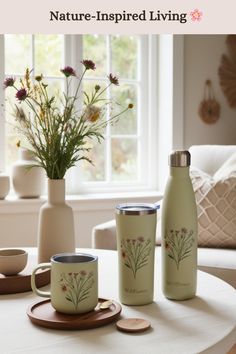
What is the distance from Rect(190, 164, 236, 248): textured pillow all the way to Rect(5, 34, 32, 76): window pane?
4.60ft

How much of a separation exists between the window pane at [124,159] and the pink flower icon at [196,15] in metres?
0.84

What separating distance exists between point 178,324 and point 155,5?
239cm

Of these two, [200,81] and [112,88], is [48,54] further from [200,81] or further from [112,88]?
[200,81]

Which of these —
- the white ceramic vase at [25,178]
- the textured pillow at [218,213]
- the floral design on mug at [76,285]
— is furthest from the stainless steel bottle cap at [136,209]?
the white ceramic vase at [25,178]

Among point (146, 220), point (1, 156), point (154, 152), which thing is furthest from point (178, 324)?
point (154, 152)

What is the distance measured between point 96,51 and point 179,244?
89.6 inches

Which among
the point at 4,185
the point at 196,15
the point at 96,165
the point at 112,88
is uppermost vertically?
the point at 196,15

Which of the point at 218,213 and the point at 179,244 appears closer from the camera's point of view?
the point at 179,244

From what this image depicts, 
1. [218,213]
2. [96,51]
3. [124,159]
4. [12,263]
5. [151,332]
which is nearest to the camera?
[151,332]

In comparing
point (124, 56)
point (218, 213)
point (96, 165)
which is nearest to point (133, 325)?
point (218, 213)

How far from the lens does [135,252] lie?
106cm

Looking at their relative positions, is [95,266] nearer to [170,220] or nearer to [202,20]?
[170,220]

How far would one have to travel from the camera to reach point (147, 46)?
3275mm

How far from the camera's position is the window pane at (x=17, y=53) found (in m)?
2.98
